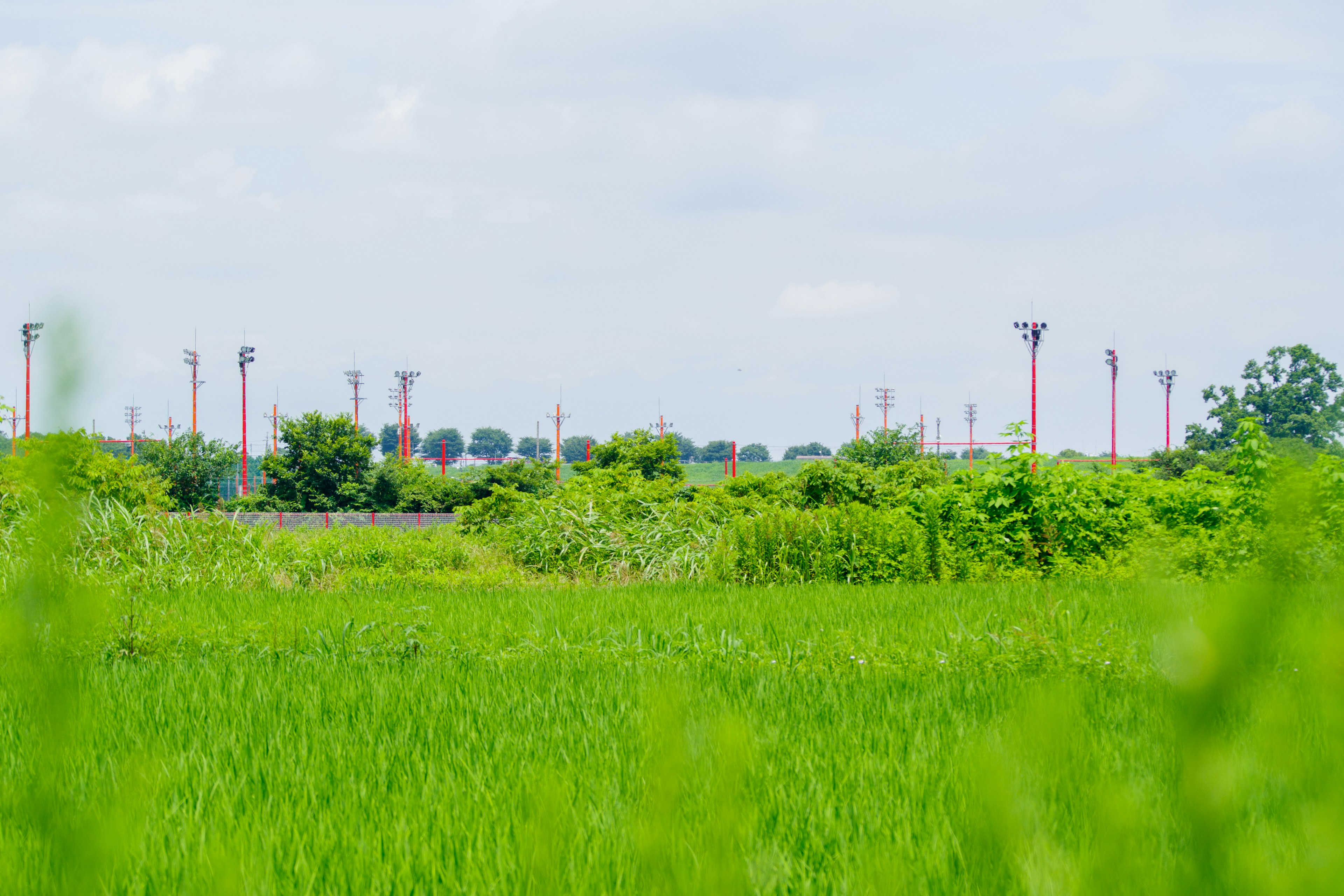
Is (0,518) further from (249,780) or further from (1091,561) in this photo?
(1091,561)

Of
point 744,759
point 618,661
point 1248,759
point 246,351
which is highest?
point 246,351

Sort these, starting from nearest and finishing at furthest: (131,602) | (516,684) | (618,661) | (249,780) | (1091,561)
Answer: (249,780), (516,684), (618,661), (131,602), (1091,561)

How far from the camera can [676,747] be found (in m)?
0.63

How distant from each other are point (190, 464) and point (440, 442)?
82666 millimetres

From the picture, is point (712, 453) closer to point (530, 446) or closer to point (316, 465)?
point (530, 446)

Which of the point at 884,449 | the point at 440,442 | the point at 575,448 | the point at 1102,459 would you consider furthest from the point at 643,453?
the point at 440,442

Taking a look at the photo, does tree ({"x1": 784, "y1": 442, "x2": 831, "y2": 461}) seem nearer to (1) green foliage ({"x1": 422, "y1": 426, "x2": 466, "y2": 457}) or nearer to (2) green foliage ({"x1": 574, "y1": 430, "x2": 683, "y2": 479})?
(2) green foliage ({"x1": 574, "y1": 430, "x2": 683, "y2": 479})

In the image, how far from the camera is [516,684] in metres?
5.03

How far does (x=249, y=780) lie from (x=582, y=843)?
1.54m

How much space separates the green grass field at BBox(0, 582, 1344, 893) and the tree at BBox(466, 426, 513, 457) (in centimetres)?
11787

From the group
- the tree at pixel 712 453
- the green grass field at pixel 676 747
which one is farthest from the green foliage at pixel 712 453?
the green grass field at pixel 676 747

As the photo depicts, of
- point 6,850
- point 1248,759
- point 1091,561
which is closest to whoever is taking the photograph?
point 6,850

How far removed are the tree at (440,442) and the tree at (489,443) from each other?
5.22ft

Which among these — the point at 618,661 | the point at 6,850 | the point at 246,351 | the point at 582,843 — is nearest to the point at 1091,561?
the point at 618,661
